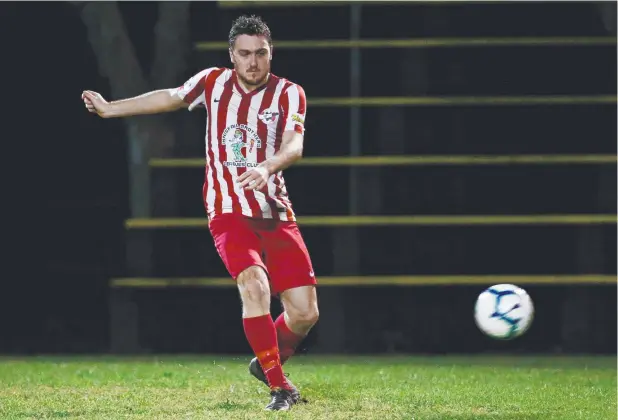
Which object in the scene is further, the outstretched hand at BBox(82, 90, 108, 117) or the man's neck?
the outstretched hand at BBox(82, 90, 108, 117)

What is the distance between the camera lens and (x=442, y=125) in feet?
36.6

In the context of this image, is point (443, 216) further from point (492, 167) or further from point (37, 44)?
point (37, 44)

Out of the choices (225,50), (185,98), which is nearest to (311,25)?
(225,50)

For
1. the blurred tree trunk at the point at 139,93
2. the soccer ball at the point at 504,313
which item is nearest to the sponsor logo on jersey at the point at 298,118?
the soccer ball at the point at 504,313

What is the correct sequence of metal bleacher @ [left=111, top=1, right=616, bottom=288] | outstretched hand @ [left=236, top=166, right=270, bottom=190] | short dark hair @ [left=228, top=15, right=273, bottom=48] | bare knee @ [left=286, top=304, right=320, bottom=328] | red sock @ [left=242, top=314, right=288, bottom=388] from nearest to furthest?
outstretched hand @ [left=236, top=166, right=270, bottom=190], red sock @ [left=242, top=314, right=288, bottom=388], short dark hair @ [left=228, top=15, right=273, bottom=48], bare knee @ [left=286, top=304, right=320, bottom=328], metal bleacher @ [left=111, top=1, right=616, bottom=288]

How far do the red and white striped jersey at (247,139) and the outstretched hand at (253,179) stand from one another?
2.32 feet

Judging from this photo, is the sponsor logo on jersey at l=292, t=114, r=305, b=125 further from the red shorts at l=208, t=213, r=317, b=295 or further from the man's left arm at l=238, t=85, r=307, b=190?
the red shorts at l=208, t=213, r=317, b=295

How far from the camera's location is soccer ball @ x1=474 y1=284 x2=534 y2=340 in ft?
26.7

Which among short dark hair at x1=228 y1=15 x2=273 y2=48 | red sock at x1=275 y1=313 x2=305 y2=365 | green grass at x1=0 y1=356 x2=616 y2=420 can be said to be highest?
short dark hair at x1=228 y1=15 x2=273 y2=48

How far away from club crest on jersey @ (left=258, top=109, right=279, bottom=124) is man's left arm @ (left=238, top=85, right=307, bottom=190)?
1.8 inches

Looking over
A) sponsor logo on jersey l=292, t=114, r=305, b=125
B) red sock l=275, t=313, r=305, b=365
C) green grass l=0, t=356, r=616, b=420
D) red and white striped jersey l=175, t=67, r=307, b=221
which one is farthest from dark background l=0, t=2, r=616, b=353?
sponsor logo on jersey l=292, t=114, r=305, b=125

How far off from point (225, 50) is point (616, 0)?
308cm

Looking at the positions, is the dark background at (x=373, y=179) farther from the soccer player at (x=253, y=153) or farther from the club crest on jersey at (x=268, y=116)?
the club crest on jersey at (x=268, y=116)

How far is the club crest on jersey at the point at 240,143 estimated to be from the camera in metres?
7.91
